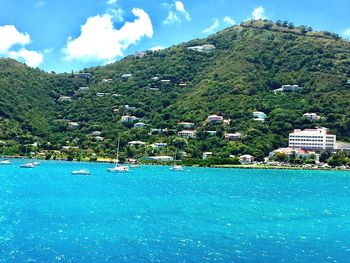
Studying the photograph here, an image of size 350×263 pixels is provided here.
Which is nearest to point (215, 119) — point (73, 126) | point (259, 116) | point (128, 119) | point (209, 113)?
point (209, 113)

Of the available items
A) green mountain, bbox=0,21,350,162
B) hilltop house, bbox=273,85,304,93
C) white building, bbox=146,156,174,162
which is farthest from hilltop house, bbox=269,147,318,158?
hilltop house, bbox=273,85,304,93

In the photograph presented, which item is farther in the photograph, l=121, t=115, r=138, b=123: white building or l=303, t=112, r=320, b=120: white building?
l=121, t=115, r=138, b=123: white building

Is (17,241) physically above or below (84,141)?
below

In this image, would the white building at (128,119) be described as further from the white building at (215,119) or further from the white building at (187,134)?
the white building at (215,119)

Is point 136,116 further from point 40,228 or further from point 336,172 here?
point 40,228

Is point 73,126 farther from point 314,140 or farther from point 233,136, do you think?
point 314,140

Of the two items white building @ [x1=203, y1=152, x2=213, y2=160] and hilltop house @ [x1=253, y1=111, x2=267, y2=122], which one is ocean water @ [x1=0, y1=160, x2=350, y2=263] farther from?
hilltop house @ [x1=253, y1=111, x2=267, y2=122]

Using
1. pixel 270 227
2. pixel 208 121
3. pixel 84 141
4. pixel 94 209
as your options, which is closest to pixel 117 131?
pixel 84 141
